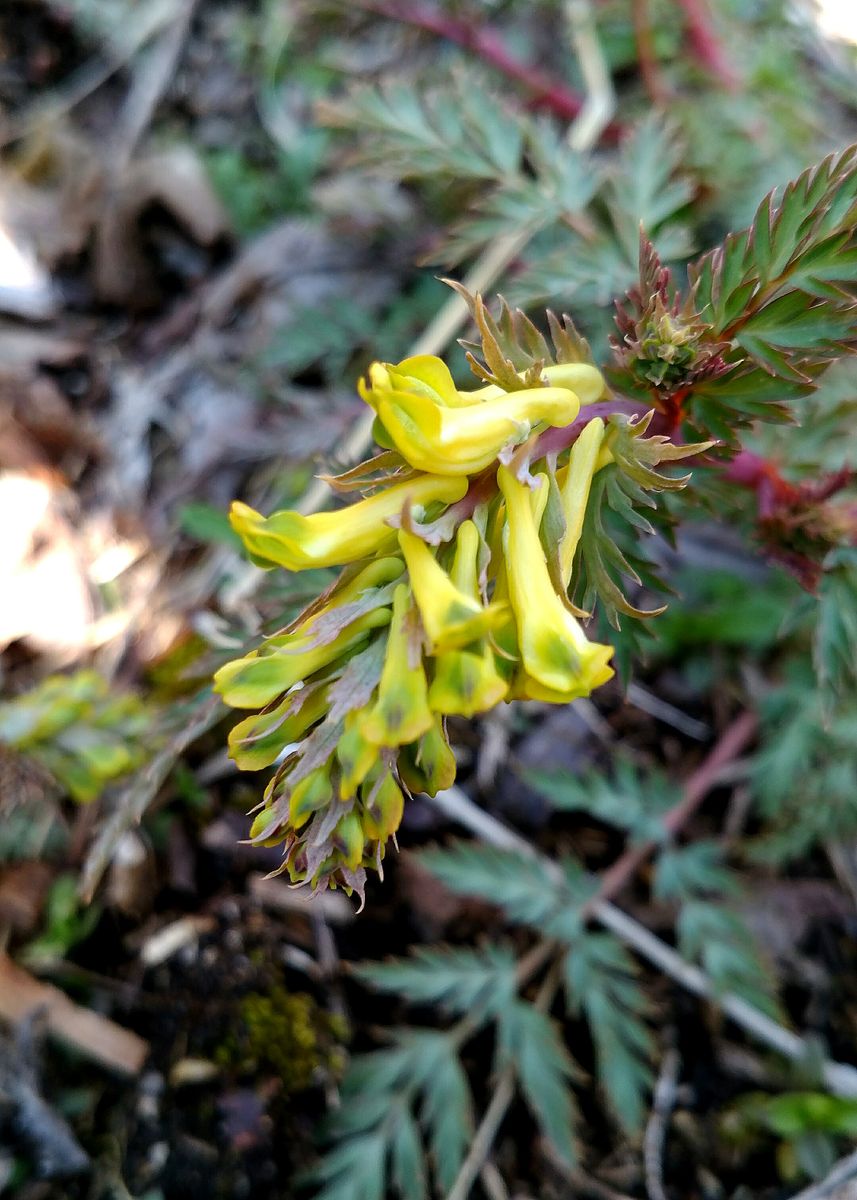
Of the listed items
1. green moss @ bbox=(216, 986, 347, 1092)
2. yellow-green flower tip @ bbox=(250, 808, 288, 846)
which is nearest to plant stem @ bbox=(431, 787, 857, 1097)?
green moss @ bbox=(216, 986, 347, 1092)

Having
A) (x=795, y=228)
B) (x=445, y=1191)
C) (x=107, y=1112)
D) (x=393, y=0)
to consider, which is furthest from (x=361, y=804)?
(x=393, y=0)

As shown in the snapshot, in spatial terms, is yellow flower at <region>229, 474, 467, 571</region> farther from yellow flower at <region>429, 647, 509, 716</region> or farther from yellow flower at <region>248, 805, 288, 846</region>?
yellow flower at <region>248, 805, 288, 846</region>

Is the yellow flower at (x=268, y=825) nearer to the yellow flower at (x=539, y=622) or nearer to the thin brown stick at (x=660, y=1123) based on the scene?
the yellow flower at (x=539, y=622)

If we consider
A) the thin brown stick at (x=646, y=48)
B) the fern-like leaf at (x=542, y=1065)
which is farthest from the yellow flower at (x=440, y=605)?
the thin brown stick at (x=646, y=48)

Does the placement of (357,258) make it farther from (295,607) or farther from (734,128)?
(295,607)

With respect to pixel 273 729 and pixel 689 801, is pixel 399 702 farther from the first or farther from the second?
pixel 689 801

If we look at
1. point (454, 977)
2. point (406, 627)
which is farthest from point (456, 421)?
point (454, 977)
